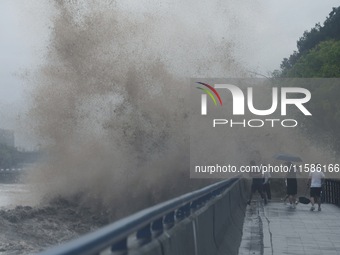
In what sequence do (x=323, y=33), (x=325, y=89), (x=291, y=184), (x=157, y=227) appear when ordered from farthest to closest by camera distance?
(x=323, y=33), (x=325, y=89), (x=291, y=184), (x=157, y=227)

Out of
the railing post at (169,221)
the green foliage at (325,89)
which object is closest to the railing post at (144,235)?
the railing post at (169,221)

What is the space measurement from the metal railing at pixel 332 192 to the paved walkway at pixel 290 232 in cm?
382

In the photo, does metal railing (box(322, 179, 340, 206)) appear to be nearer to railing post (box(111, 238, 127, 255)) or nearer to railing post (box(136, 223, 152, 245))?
railing post (box(136, 223, 152, 245))

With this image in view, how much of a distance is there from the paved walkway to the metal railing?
3820 mm

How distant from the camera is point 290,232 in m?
19.4

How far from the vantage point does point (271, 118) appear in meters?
57.1

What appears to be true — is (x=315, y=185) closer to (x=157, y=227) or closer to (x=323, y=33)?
(x=157, y=227)

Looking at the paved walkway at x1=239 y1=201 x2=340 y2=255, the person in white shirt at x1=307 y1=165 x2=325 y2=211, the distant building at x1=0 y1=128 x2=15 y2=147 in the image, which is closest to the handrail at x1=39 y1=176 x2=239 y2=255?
the paved walkway at x1=239 y1=201 x2=340 y2=255

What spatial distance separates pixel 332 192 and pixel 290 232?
56.2 ft

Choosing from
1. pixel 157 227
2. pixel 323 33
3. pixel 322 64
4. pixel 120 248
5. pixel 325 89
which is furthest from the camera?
pixel 323 33

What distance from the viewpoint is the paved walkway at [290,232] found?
15445mm

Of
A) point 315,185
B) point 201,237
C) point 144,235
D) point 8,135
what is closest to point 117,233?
point 144,235

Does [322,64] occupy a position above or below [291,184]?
above

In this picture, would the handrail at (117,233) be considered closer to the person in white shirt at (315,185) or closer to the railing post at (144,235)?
the railing post at (144,235)
